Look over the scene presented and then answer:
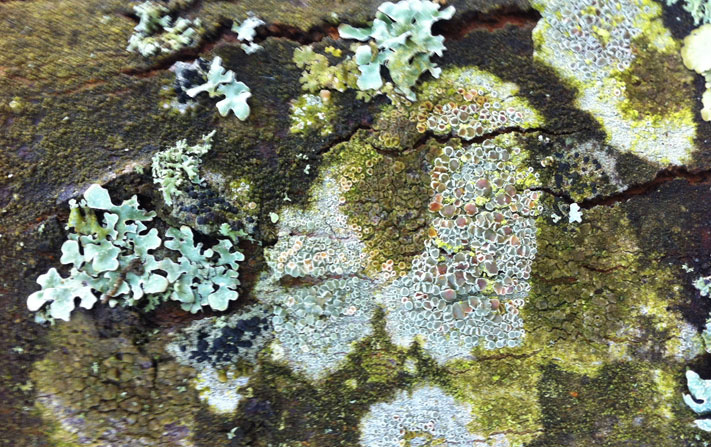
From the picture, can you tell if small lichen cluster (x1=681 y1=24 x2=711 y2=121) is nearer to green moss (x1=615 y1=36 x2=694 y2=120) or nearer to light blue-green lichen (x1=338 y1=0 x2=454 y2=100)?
green moss (x1=615 y1=36 x2=694 y2=120)

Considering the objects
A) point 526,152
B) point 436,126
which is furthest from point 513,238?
point 436,126

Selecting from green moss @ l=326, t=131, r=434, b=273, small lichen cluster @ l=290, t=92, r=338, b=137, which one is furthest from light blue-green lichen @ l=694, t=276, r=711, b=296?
small lichen cluster @ l=290, t=92, r=338, b=137

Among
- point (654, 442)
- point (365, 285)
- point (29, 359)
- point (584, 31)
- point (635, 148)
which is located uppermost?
point (584, 31)

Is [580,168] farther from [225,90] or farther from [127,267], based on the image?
[127,267]

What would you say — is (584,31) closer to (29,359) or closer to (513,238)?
(513,238)

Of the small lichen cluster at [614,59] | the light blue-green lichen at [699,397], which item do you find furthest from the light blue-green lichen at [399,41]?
the light blue-green lichen at [699,397]

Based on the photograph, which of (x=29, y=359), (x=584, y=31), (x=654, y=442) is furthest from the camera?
(x=654, y=442)

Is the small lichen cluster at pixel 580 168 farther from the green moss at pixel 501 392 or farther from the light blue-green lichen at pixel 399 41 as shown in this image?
the green moss at pixel 501 392

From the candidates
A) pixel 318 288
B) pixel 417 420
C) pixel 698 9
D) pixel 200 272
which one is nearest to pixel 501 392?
pixel 417 420
